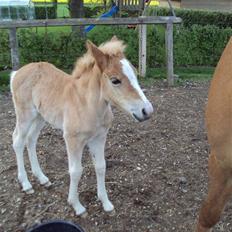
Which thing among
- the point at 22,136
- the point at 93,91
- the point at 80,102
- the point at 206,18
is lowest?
the point at 206,18

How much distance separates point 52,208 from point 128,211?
0.63m

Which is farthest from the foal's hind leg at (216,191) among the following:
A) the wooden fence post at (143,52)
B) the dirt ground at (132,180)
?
the wooden fence post at (143,52)

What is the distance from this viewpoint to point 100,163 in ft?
9.52

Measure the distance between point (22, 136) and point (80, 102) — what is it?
76 centimetres

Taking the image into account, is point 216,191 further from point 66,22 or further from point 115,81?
point 66,22

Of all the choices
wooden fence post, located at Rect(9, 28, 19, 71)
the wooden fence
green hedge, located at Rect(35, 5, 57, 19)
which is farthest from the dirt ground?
green hedge, located at Rect(35, 5, 57, 19)

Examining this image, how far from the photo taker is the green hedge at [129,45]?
25.8ft

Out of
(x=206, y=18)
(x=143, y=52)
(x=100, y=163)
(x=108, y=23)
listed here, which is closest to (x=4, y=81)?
(x=108, y=23)

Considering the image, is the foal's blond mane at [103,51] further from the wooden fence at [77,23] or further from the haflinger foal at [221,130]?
the wooden fence at [77,23]

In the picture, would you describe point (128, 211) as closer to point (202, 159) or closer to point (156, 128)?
point (202, 159)

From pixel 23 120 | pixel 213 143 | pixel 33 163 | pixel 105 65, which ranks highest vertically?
pixel 105 65

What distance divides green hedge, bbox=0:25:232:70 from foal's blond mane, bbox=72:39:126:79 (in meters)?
5.29

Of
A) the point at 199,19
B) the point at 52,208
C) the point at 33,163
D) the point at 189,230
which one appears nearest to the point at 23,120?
the point at 33,163

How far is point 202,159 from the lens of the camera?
3.87 meters
